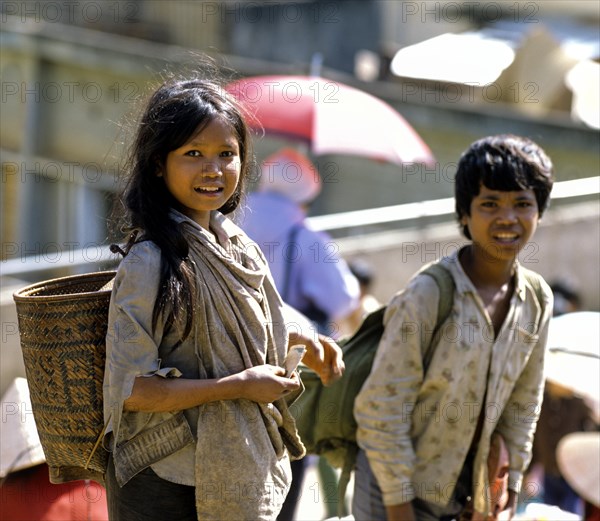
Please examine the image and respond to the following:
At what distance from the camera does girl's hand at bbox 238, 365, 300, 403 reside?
8.18 feet

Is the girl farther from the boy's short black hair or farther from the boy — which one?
the boy's short black hair

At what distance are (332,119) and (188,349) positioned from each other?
4.60m

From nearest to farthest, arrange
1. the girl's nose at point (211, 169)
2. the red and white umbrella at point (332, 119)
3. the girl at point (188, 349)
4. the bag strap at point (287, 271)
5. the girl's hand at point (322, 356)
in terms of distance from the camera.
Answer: the girl at point (188, 349), the girl's nose at point (211, 169), the girl's hand at point (322, 356), the bag strap at point (287, 271), the red and white umbrella at point (332, 119)

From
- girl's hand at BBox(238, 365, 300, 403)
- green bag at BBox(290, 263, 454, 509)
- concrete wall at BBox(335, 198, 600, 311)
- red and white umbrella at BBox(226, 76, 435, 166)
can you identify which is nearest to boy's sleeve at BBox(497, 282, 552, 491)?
green bag at BBox(290, 263, 454, 509)

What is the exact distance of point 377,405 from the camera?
3260 millimetres

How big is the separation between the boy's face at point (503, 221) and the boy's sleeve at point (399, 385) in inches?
9.9

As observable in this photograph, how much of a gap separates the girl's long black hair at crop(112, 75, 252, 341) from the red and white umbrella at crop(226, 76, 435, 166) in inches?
161

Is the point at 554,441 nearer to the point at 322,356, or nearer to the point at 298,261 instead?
the point at 298,261

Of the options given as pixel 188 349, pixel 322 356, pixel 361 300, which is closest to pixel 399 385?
pixel 322 356

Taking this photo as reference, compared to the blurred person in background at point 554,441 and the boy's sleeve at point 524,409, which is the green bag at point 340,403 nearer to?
the boy's sleeve at point 524,409

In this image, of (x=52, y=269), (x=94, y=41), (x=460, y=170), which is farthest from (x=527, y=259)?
(x=94, y=41)

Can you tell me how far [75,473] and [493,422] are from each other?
1304mm

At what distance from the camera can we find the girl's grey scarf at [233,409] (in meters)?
2.50

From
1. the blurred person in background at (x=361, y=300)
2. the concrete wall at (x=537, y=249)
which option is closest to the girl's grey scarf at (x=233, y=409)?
the blurred person in background at (x=361, y=300)
